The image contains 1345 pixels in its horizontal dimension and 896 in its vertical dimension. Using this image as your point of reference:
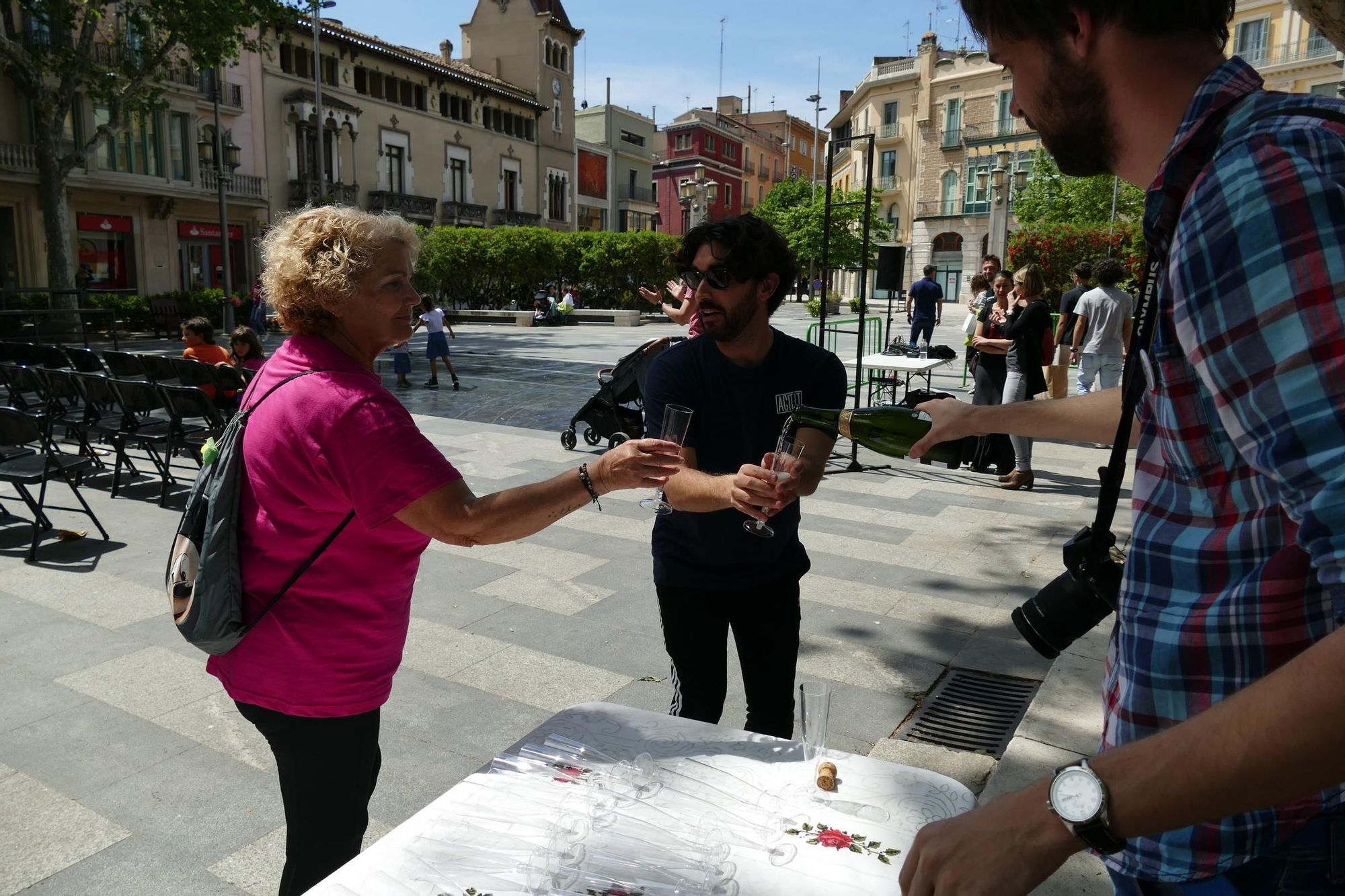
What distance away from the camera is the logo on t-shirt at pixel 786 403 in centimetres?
267

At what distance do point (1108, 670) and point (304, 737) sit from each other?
1.65 m

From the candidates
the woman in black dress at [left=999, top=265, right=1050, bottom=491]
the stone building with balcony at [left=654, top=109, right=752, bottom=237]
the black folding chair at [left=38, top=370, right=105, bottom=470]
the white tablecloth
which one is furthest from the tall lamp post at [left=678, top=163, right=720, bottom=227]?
the stone building with balcony at [left=654, top=109, right=752, bottom=237]

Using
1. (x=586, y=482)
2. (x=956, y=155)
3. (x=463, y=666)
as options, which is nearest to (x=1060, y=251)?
(x=463, y=666)

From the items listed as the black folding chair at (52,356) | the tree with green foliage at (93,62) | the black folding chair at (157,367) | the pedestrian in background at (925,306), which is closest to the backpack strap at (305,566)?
the black folding chair at (157,367)

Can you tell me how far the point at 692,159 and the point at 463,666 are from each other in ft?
248

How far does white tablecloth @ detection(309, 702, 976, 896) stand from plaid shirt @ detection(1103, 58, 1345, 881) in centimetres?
57

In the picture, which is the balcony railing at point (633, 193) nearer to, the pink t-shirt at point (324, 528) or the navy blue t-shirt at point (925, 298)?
the navy blue t-shirt at point (925, 298)

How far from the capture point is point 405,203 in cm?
4153

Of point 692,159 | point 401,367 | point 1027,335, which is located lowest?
point 401,367

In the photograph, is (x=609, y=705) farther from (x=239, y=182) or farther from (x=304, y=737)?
(x=239, y=182)

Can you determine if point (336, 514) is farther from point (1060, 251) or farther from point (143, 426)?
point (1060, 251)

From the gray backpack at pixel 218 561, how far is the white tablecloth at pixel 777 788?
0.56 metres

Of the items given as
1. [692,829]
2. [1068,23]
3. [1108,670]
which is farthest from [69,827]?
[1068,23]

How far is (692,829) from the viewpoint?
1.59m
